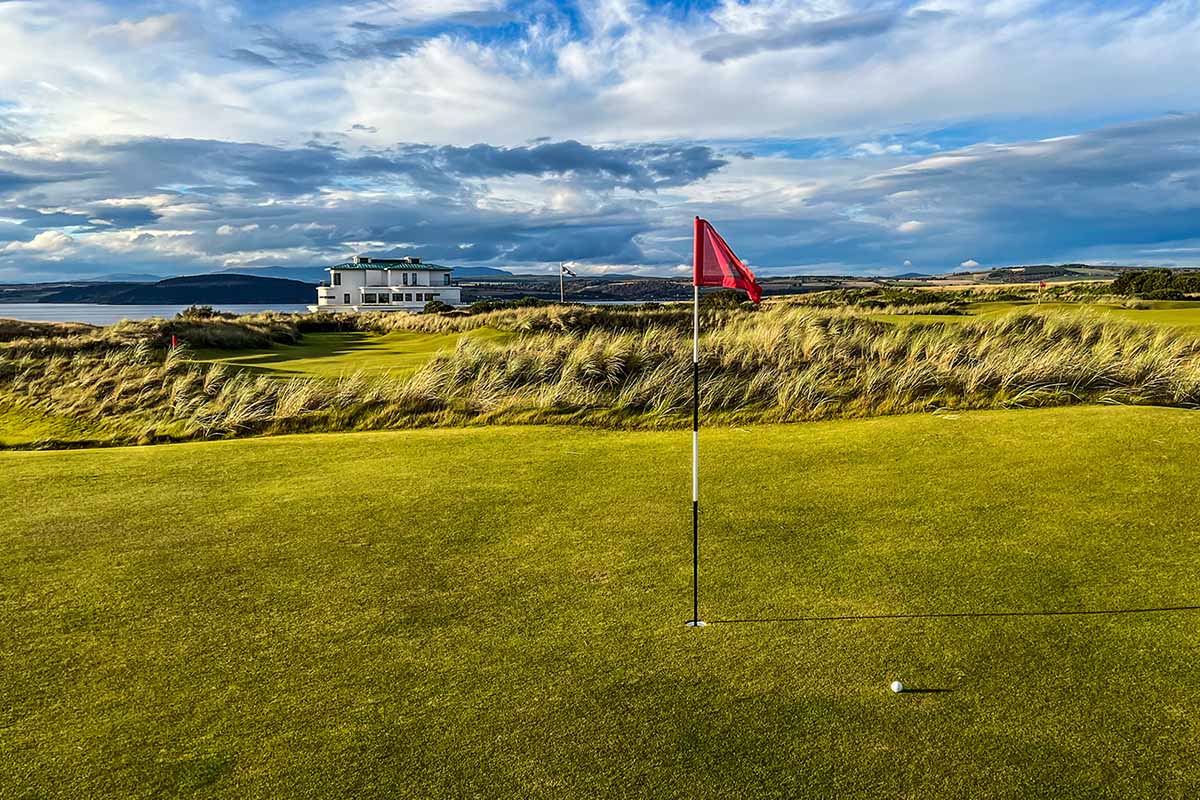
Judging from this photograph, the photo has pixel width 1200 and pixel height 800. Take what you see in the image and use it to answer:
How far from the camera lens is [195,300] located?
143 m

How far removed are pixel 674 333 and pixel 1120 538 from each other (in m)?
14.2

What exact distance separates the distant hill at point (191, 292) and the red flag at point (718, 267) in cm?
14762

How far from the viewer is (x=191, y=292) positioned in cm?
15150

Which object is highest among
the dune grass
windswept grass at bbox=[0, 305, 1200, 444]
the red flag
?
the red flag

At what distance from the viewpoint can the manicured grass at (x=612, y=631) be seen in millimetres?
3412

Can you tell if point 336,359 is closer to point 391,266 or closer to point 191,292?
point 391,266

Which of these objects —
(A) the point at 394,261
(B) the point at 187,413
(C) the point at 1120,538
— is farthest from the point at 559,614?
(A) the point at 394,261

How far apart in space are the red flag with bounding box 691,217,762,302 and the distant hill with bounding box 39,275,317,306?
14762cm

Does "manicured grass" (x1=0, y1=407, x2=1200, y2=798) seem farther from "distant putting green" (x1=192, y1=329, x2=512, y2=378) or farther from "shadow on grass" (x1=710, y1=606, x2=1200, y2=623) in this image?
"distant putting green" (x1=192, y1=329, x2=512, y2=378)

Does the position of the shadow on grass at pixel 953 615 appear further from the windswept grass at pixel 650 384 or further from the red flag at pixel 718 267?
the windswept grass at pixel 650 384

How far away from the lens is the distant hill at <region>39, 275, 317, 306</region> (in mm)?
146950

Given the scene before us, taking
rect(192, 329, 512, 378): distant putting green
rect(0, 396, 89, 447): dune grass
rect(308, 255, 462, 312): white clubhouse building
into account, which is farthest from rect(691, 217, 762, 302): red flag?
rect(308, 255, 462, 312): white clubhouse building

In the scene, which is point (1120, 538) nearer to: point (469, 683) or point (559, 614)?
point (559, 614)

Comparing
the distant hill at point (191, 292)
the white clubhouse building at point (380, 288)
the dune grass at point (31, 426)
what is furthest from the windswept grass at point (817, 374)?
the distant hill at point (191, 292)
